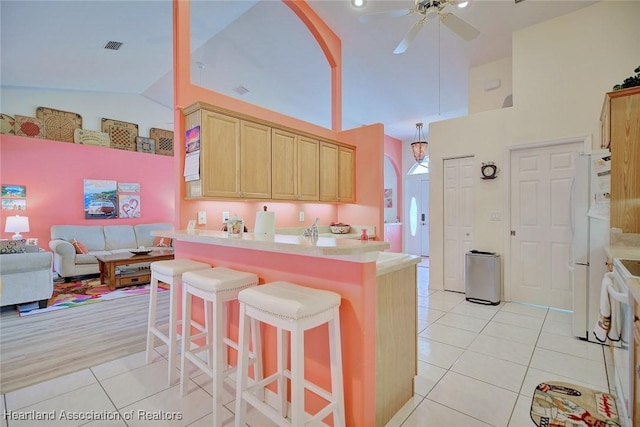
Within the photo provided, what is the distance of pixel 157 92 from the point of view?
641 centimetres

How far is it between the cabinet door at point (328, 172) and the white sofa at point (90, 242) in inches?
138

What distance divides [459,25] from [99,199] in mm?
6788

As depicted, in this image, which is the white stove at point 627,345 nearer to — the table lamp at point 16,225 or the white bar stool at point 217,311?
the white bar stool at point 217,311

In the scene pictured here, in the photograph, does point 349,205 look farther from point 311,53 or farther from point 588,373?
point 588,373

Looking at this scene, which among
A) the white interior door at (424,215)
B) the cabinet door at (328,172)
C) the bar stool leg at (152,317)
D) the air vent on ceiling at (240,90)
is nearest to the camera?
the bar stool leg at (152,317)

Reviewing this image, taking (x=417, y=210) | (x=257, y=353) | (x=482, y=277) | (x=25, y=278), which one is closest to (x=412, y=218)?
(x=417, y=210)

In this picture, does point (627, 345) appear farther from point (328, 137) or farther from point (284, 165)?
point (328, 137)

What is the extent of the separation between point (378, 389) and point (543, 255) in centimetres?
326

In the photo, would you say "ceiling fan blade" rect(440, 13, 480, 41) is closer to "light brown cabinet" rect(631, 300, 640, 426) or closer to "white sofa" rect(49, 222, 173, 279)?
"light brown cabinet" rect(631, 300, 640, 426)

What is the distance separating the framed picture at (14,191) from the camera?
500 cm

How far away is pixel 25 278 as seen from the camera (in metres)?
3.62

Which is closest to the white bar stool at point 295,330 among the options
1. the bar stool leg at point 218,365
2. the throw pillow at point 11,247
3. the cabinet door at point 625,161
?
the bar stool leg at point 218,365

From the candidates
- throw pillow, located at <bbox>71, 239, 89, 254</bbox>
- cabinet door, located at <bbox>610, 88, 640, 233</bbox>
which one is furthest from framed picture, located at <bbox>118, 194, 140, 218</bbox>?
cabinet door, located at <bbox>610, 88, 640, 233</bbox>

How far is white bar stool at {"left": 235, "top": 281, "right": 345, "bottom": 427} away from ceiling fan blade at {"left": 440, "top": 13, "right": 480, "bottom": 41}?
2.53m
